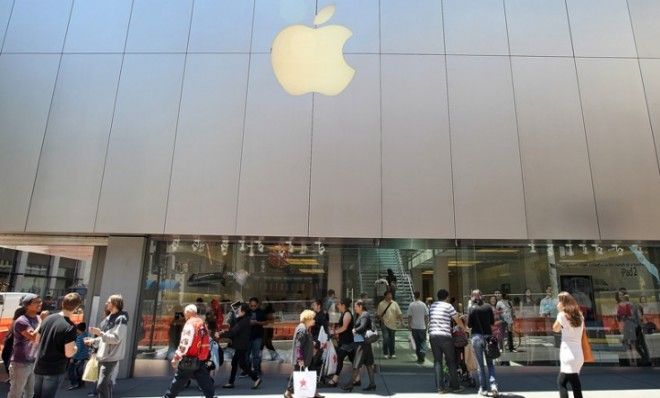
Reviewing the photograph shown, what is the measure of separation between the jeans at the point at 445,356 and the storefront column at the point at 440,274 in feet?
8.83

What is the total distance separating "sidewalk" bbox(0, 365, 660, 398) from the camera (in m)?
7.54

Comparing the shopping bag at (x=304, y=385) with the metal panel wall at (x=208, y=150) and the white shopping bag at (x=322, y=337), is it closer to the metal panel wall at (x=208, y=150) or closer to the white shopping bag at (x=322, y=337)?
the white shopping bag at (x=322, y=337)

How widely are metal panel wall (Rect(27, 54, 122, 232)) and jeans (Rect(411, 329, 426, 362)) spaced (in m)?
7.63

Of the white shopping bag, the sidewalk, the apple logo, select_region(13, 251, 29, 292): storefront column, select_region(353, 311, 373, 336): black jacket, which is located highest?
the apple logo

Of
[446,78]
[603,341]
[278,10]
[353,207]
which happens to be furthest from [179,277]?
[603,341]

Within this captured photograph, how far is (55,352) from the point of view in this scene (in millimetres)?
4926

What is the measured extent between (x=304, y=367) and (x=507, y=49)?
27.3 ft

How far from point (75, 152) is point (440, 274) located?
28.9 feet

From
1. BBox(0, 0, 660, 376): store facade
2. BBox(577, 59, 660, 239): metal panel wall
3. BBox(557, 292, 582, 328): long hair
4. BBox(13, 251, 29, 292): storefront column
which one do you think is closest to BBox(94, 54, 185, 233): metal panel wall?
BBox(0, 0, 660, 376): store facade

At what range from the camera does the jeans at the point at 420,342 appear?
975 cm

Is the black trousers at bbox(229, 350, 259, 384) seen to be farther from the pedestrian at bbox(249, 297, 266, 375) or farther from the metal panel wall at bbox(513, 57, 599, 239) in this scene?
the metal panel wall at bbox(513, 57, 599, 239)

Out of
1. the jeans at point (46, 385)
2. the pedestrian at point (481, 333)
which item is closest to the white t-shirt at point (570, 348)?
the pedestrian at point (481, 333)

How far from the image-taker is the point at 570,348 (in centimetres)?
579

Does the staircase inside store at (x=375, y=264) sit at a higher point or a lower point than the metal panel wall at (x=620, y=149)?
lower
